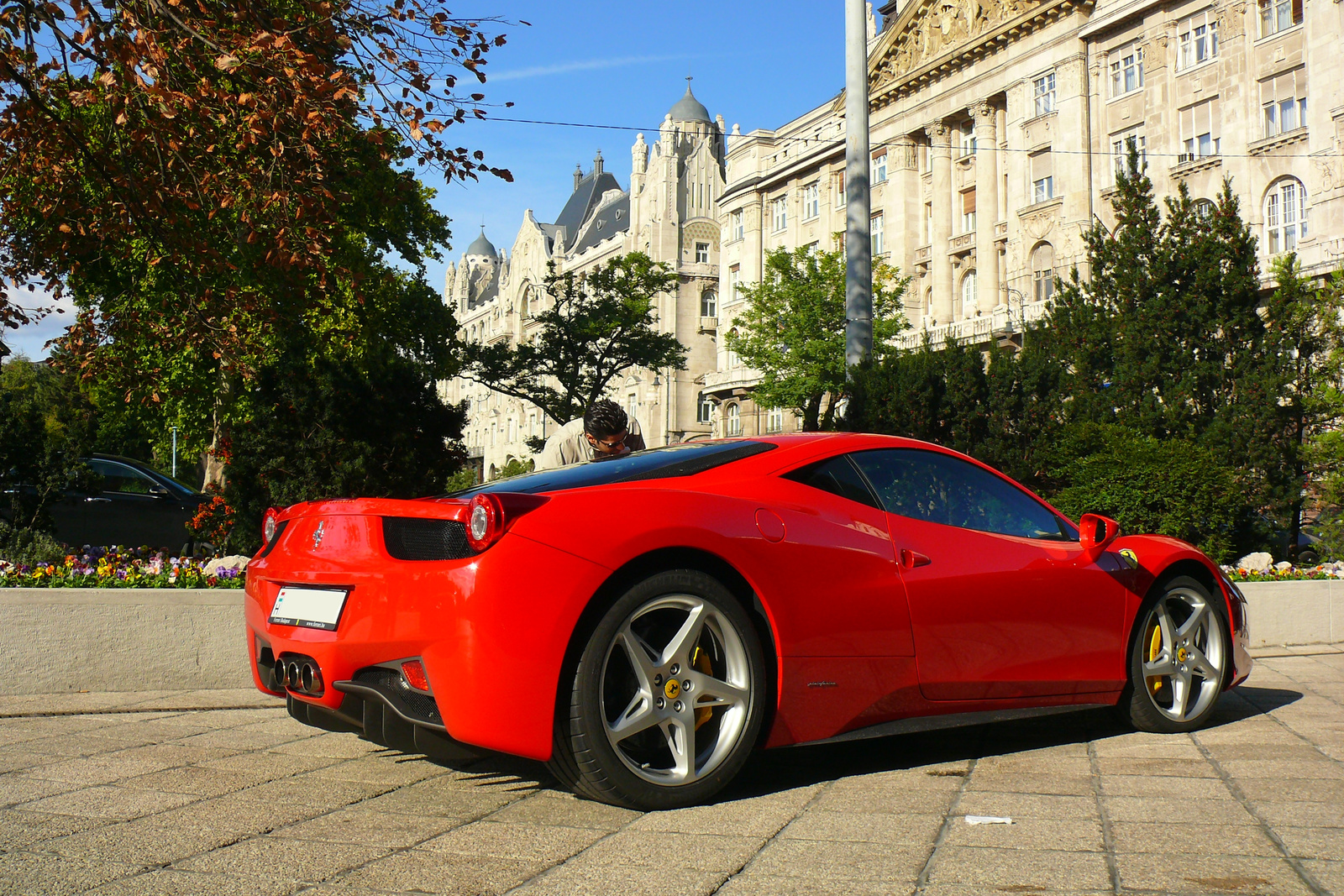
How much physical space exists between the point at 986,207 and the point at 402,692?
4776 centimetres

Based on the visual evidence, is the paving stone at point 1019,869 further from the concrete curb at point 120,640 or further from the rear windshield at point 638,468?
the concrete curb at point 120,640

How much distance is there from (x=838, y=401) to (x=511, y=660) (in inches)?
1645

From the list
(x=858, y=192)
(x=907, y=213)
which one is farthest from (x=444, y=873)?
(x=907, y=213)

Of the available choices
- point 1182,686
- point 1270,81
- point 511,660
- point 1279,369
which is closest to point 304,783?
point 511,660

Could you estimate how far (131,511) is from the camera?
1603 cm

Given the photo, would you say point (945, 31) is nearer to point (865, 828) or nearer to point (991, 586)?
point (991, 586)

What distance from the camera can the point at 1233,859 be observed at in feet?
10.5

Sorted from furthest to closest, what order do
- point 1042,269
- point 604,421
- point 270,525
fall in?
point 1042,269
point 604,421
point 270,525

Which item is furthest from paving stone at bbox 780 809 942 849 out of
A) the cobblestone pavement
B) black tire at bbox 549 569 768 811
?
black tire at bbox 549 569 768 811

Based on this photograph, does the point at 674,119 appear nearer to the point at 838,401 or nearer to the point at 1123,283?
the point at 838,401

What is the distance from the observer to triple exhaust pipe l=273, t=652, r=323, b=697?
3.93 metres

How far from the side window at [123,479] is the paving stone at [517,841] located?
14.3 m

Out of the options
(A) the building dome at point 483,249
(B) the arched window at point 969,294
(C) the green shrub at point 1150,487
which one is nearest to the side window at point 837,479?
(C) the green shrub at point 1150,487

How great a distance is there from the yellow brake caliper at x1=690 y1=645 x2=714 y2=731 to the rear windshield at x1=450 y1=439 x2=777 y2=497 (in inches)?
25.6
